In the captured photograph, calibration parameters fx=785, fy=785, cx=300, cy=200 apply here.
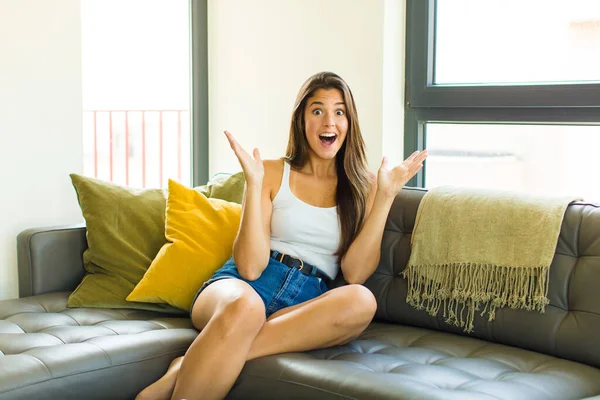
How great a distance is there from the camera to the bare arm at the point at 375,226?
8.61 feet

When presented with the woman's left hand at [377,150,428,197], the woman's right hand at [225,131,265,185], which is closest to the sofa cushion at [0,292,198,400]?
the woman's right hand at [225,131,265,185]

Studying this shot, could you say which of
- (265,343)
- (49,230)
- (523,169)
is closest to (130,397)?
(265,343)

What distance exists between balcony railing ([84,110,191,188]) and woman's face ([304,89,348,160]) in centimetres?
125

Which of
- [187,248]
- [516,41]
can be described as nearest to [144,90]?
[187,248]

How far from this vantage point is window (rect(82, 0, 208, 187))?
11.6ft

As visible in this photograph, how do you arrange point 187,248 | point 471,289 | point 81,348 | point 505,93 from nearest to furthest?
point 81,348
point 471,289
point 187,248
point 505,93

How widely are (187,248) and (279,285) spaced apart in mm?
412

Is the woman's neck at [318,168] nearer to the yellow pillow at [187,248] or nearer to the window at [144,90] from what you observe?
the yellow pillow at [187,248]

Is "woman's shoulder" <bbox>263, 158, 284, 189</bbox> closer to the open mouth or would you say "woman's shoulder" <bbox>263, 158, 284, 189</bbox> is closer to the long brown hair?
the long brown hair

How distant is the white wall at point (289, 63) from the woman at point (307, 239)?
2.06 feet

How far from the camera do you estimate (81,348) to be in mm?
2268

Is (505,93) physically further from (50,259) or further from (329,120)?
(50,259)

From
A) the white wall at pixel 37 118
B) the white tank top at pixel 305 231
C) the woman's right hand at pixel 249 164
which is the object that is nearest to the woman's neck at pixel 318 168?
the white tank top at pixel 305 231

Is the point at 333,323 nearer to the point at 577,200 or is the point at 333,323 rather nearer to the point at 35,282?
the point at 577,200
